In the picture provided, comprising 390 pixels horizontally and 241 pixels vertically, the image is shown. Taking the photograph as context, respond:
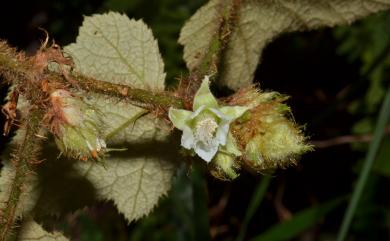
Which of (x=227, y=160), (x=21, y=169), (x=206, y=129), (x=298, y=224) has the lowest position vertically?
(x=298, y=224)

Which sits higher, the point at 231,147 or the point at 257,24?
the point at 257,24

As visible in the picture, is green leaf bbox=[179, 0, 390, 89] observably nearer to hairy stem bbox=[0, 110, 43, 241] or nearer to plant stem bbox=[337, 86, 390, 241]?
plant stem bbox=[337, 86, 390, 241]

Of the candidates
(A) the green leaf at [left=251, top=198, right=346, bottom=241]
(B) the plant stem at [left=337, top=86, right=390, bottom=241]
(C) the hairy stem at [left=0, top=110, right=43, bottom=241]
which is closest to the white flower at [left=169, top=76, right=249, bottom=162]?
(C) the hairy stem at [left=0, top=110, right=43, bottom=241]

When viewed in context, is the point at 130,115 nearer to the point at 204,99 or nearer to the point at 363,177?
the point at 204,99

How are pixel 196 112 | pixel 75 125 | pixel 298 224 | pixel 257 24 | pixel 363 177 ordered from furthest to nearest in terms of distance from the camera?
pixel 298 224, pixel 363 177, pixel 257 24, pixel 196 112, pixel 75 125

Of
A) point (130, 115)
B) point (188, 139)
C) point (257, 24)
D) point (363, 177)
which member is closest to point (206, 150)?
point (188, 139)

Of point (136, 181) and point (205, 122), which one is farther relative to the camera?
point (136, 181)

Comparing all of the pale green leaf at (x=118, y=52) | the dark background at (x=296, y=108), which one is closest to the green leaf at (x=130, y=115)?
the pale green leaf at (x=118, y=52)
